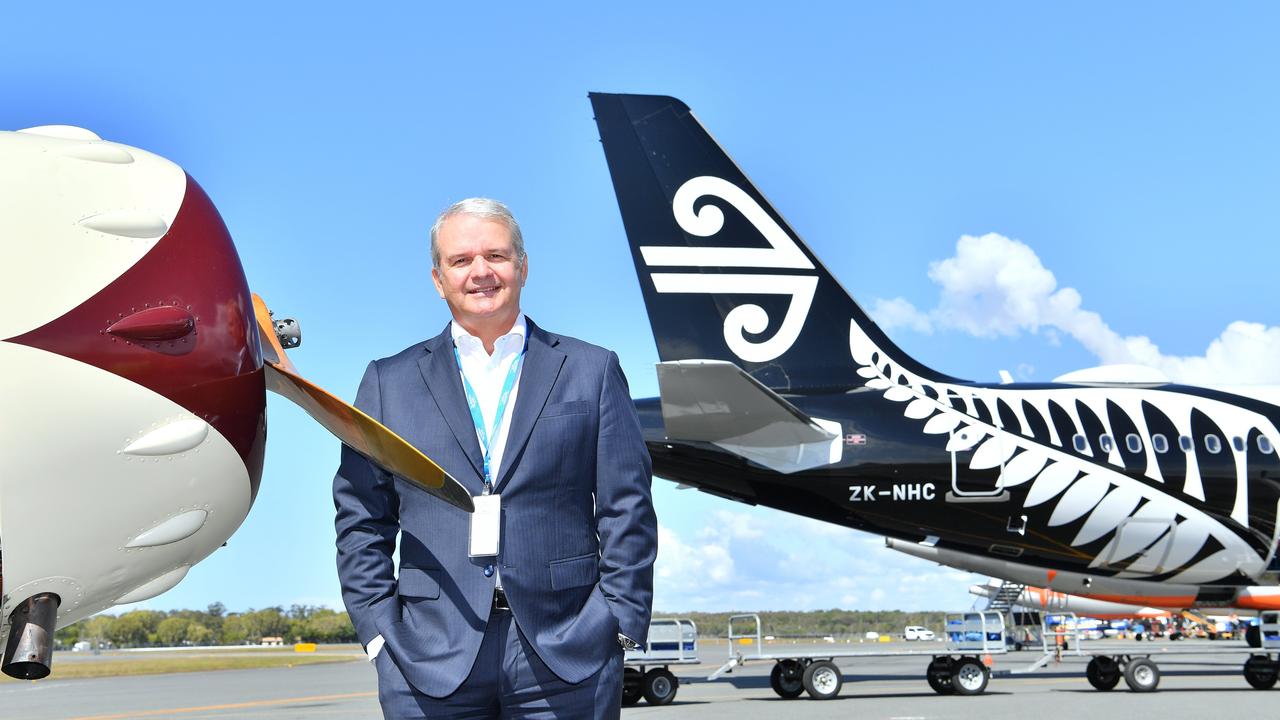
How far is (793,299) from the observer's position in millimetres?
16188

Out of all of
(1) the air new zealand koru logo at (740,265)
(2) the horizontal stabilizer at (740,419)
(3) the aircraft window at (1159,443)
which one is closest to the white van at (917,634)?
(3) the aircraft window at (1159,443)

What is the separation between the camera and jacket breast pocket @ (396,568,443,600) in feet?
10.6

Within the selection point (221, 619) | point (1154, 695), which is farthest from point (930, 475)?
point (221, 619)

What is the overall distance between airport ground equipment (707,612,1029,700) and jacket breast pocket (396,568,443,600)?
13.5m

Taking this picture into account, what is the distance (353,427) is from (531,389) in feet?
1.83

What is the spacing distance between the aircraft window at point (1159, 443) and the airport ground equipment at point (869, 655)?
366cm

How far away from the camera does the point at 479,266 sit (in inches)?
133

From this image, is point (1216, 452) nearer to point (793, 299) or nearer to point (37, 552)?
point (793, 299)

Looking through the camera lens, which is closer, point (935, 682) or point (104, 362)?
point (104, 362)

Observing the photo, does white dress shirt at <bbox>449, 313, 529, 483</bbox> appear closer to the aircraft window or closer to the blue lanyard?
the blue lanyard

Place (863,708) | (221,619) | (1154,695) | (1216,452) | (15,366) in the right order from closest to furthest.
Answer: (15,366) < (863,708) < (1216,452) < (1154,695) < (221,619)

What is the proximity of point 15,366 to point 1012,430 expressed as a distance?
13954mm

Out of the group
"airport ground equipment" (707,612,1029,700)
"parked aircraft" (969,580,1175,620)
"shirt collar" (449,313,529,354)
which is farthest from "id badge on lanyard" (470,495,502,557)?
"parked aircraft" (969,580,1175,620)

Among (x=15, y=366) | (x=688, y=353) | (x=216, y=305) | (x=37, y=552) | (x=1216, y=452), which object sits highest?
(x=688, y=353)
